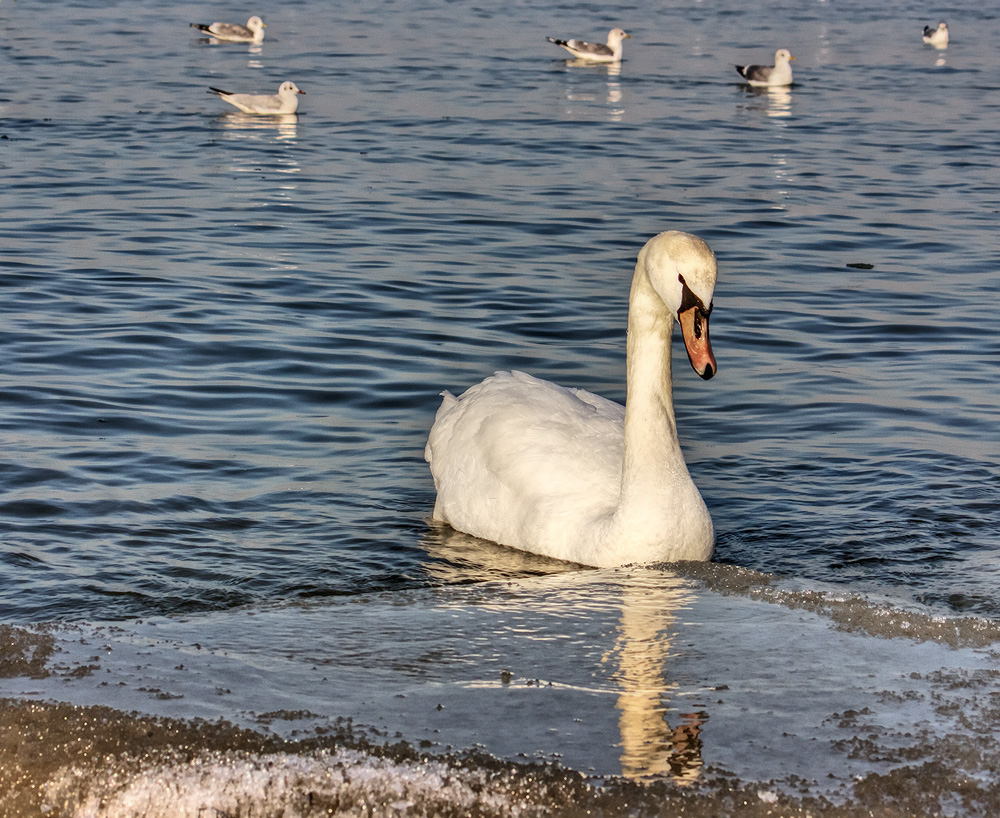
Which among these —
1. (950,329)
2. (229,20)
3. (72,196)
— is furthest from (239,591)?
(229,20)

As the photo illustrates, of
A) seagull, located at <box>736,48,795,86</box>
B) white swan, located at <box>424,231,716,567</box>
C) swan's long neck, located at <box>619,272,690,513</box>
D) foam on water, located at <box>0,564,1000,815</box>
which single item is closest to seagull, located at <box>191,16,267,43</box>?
seagull, located at <box>736,48,795,86</box>

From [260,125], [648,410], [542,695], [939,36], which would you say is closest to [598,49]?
[939,36]

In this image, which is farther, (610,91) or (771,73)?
(771,73)

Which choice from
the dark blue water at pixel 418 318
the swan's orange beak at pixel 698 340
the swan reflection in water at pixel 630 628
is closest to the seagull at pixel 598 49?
the dark blue water at pixel 418 318

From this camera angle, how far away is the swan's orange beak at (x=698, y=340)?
18.6ft

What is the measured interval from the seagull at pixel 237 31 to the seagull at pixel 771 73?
38.0 feet

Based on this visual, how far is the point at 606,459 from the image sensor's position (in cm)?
686

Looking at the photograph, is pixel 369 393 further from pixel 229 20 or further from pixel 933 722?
pixel 229 20

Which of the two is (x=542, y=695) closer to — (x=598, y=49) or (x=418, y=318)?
(x=418, y=318)

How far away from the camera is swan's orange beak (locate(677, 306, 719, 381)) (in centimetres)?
567

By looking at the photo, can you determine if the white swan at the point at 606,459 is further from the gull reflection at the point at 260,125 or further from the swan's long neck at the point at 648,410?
the gull reflection at the point at 260,125

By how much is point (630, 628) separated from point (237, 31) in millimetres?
29819

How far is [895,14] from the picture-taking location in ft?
140

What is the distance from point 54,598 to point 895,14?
40733 millimetres
